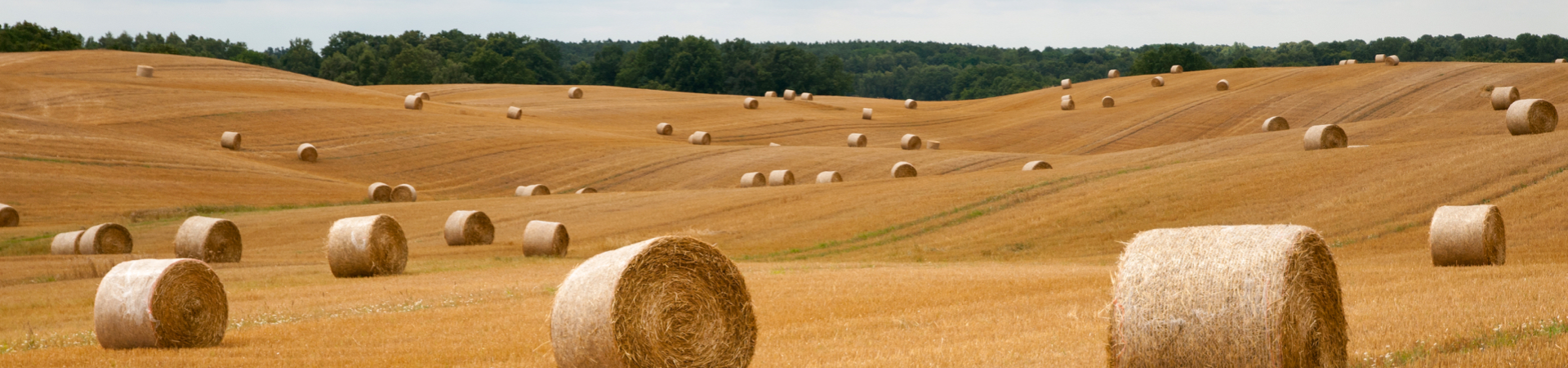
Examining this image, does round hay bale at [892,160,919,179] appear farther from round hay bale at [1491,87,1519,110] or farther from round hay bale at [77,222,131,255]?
round hay bale at [77,222,131,255]

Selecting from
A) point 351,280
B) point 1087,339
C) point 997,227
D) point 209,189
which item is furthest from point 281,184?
point 1087,339

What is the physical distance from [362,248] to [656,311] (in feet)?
41.1

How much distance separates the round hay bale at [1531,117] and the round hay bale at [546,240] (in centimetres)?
2246

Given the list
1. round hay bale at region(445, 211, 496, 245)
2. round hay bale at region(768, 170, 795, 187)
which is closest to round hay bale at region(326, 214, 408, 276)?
round hay bale at region(445, 211, 496, 245)

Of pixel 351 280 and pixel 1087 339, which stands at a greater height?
pixel 1087 339

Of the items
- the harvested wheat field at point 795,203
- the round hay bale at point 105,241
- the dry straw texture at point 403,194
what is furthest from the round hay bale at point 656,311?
the dry straw texture at point 403,194

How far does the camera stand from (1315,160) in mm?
26094

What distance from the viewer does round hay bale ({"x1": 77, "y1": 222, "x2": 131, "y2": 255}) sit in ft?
79.9

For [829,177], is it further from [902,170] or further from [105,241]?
[105,241]

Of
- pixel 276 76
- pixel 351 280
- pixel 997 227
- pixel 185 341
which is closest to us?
pixel 185 341

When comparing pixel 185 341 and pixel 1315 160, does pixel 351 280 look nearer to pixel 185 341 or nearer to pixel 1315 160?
pixel 185 341

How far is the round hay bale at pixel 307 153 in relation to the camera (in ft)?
152

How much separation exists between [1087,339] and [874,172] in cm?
3003

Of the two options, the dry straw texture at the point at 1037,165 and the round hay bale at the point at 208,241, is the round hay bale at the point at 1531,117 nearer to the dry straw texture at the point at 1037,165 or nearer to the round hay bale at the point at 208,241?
the dry straw texture at the point at 1037,165
